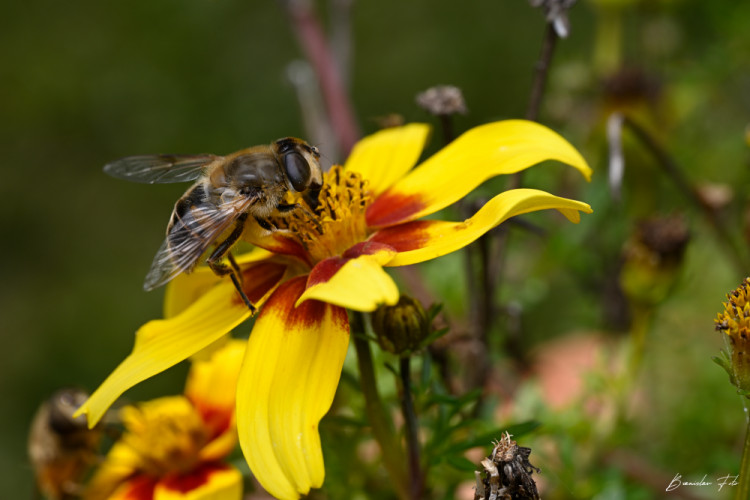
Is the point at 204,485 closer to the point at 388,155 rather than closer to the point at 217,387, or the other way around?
the point at 217,387

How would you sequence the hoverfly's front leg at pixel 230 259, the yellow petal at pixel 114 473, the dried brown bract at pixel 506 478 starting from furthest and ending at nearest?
the yellow petal at pixel 114 473, the hoverfly's front leg at pixel 230 259, the dried brown bract at pixel 506 478

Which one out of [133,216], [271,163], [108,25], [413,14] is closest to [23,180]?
[133,216]

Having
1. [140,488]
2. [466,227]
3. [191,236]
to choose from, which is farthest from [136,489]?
[466,227]

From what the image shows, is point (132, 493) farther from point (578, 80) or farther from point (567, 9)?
point (578, 80)

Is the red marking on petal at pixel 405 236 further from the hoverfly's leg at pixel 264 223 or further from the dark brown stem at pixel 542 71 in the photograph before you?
the dark brown stem at pixel 542 71

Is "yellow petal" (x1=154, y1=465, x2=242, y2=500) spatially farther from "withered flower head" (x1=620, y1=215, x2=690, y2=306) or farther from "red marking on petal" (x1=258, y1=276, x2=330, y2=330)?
"withered flower head" (x1=620, y1=215, x2=690, y2=306)

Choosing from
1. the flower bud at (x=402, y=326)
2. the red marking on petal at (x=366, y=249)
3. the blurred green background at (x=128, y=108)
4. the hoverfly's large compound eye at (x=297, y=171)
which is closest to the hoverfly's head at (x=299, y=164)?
the hoverfly's large compound eye at (x=297, y=171)

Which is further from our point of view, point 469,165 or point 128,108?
point 128,108
